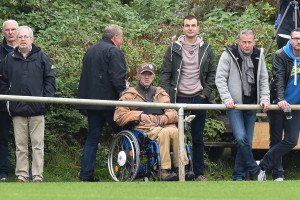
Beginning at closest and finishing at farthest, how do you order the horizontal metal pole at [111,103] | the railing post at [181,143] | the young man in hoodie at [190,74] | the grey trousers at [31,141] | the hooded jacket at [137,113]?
the horizontal metal pole at [111,103]
the railing post at [181,143]
the grey trousers at [31,141]
the hooded jacket at [137,113]
the young man in hoodie at [190,74]

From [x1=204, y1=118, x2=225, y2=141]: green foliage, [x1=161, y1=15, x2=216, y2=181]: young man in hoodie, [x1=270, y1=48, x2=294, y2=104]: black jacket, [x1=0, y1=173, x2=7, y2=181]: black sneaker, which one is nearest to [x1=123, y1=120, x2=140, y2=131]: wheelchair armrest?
[x1=161, y1=15, x2=216, y2=181]: young man in hoodie

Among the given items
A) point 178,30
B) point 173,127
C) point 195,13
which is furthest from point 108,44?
point 195,13

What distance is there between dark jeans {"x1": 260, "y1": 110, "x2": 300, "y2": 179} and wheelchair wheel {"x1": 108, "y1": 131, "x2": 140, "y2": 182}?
6.35 feet

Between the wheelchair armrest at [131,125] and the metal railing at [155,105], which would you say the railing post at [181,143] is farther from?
the wheelchair armrest at [131,125]

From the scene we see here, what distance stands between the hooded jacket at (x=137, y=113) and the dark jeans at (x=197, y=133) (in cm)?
40

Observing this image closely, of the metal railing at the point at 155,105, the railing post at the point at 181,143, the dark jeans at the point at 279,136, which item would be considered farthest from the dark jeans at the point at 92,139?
the dark jeans at the point at 279,136

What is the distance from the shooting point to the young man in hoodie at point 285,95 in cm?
1762

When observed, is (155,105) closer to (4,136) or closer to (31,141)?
(31,141)

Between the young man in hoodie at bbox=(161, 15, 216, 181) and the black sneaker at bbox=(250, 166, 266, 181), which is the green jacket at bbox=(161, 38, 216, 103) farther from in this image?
the black sneaker at bbox=(250, 166, 266, 181)
